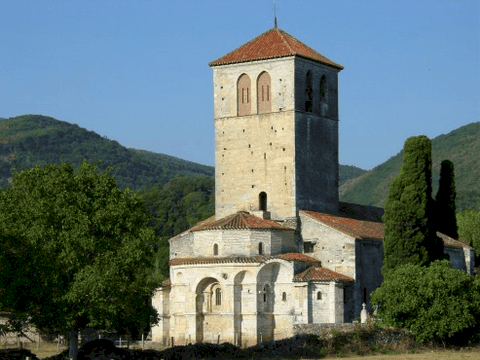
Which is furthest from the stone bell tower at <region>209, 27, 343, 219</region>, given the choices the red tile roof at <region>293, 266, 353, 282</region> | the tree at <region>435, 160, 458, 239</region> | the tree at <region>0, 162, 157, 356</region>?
the tree at <region>0, 162, 157, 356</region>

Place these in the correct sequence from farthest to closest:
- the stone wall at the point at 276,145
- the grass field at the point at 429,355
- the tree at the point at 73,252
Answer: the stone wall at the point at 276,145 → the grass field at the point at 429,355 → the tree at the point at 73,252

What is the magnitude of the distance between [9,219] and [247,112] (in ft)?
72.4

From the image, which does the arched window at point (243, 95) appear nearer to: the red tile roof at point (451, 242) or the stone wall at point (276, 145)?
the stone wall at point (276, 145)

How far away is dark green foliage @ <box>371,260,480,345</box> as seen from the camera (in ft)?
175

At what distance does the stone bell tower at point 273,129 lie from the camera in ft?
206

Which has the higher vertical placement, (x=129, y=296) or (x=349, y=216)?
(x=349, y=216)

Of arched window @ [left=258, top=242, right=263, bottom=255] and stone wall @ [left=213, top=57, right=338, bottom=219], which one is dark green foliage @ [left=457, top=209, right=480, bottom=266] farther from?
arched window @ [left=258, top=242, right=263, bottom=255]

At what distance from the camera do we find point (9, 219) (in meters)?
45.0

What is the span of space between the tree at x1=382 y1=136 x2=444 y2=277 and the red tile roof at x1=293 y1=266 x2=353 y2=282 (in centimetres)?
220

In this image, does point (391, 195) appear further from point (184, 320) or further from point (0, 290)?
point (0, 290)

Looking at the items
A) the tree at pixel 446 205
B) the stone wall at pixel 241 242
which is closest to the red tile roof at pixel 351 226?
the stone wall at pixel 241 242

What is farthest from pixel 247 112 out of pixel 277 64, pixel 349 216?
pixel 349 216

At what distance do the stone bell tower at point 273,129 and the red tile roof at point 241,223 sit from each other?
4.23ft

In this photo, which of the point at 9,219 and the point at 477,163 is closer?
the point at 9,219
